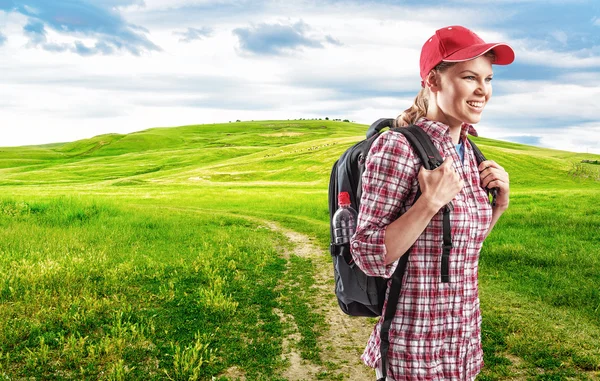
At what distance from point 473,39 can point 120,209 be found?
24.4 metres

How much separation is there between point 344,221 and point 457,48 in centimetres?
122

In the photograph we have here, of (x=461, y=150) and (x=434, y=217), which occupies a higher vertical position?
(x=461, y=150)

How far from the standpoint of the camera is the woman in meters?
2.54

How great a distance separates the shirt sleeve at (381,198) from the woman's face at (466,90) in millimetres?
440

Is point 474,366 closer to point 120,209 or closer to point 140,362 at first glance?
point 140,362

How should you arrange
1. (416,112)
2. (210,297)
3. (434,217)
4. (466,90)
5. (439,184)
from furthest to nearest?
1. (210,297)
2. (416,112)
3. (466,90)
4. (434,217)
5. (439,184)

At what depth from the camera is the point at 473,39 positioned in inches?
111

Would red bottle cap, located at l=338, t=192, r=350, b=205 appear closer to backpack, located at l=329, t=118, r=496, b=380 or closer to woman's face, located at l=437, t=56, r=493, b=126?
backpack, located at l=329, t=118, r=496, b=380

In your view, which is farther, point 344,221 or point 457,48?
point 344,221

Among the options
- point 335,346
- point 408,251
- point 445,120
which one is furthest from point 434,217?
point 335,346

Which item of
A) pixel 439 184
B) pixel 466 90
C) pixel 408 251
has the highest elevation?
pixel 466 90

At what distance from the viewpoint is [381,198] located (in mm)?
2572

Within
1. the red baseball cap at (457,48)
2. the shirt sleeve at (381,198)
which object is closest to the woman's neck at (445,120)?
the red baseball cap at (457,48)

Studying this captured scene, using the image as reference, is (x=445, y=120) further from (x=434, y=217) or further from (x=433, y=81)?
(x=434, y=217)
